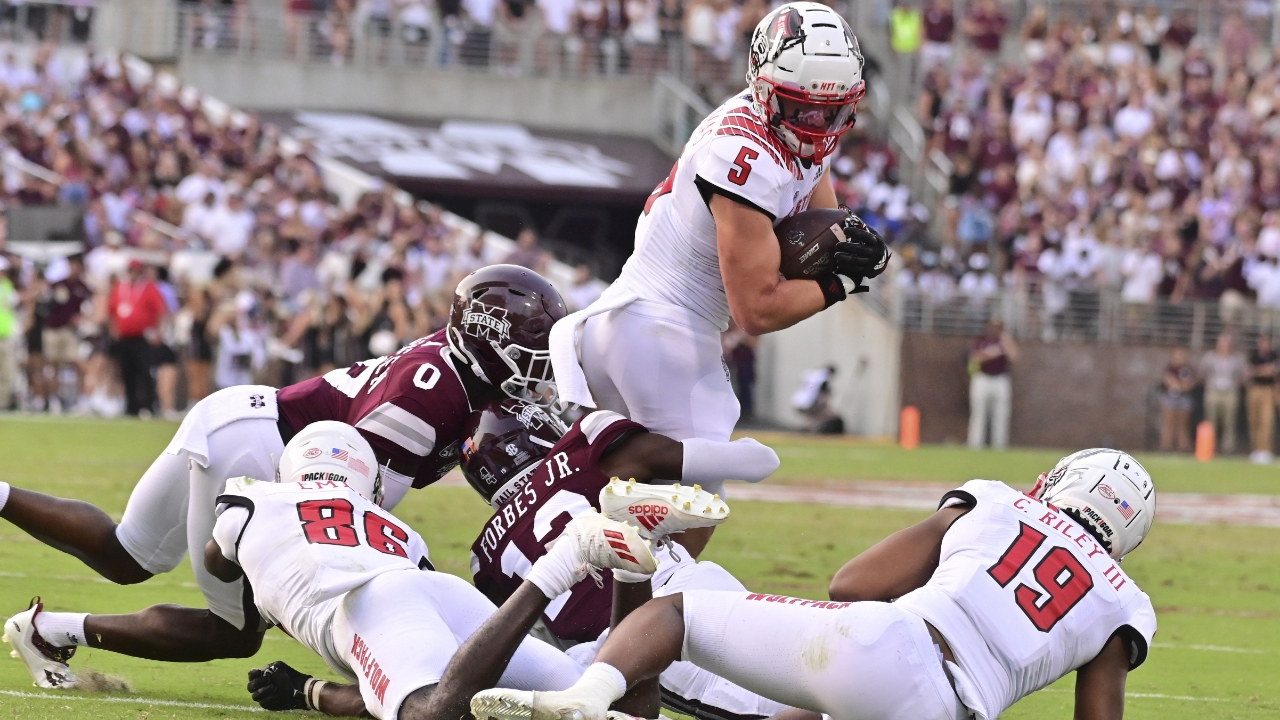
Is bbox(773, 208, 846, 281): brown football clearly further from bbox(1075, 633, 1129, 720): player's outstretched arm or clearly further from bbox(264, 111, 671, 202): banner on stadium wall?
bbox(264, 111, 671, 202): banner on stadium wall

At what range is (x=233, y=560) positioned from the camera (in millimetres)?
4637

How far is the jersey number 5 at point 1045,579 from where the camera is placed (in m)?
4.28

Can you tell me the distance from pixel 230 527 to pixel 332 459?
0.34 meters

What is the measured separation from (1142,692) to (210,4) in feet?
73.3

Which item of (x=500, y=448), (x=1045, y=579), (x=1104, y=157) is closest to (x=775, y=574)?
(x=500, y=448)

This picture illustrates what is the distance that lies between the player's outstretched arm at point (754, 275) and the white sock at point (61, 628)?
2.18 m

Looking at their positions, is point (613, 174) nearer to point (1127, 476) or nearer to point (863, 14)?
point (863, 14)

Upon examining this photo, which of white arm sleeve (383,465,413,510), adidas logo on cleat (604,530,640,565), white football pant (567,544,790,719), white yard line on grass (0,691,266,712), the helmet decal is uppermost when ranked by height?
adidas logo on cleat (604,530,640,565)

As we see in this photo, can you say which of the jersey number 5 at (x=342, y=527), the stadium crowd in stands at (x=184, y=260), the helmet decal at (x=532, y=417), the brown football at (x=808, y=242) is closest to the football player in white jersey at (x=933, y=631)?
the jersey number 5 at (x=342, y=527)

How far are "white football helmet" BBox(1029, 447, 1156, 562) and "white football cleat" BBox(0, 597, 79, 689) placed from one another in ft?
9.41

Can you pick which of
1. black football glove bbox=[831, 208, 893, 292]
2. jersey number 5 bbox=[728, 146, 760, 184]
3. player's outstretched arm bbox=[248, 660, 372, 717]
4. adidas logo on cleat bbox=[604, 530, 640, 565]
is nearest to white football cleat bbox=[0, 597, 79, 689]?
player's outstretched arm bbox=[248, 660, 372, 717]

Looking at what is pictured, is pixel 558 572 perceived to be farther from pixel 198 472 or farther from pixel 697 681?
pixel 198 472

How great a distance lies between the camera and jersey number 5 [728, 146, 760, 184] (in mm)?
5223

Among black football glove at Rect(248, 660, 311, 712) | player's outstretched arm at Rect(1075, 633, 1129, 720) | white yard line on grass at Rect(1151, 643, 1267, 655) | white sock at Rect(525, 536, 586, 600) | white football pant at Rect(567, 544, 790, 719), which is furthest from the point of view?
white yard line on grass at Rect(1151, 643, 1267, 655)
